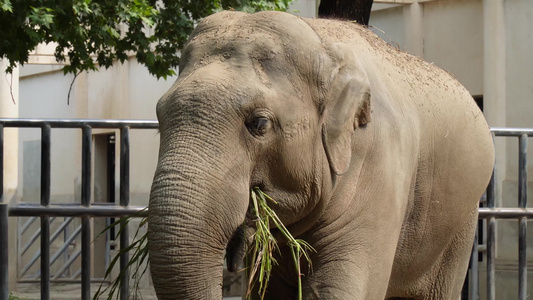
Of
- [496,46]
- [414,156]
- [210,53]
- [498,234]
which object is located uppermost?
[496,46]

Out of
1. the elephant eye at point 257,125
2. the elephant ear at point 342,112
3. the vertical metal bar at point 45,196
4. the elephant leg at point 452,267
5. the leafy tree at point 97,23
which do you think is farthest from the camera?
the leafy tree at point 97,23

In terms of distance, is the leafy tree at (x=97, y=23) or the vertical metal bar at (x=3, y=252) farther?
the leafy tree at (x=97, y=23)

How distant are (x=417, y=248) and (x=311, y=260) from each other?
1021mm

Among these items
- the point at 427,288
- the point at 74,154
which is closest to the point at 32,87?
the point at 74,154

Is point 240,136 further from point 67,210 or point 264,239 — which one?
point 67,210

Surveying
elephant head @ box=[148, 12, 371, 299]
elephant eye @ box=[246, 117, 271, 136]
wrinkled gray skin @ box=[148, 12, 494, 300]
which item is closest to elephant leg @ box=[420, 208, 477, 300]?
wrinkled gray skin @ box=[148, 12, 494, 300]

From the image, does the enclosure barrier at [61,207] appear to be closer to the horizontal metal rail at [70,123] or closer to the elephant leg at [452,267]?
the horizontal metal rail at [70,123]

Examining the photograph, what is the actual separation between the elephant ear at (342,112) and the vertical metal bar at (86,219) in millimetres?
2644

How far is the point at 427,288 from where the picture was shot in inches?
251

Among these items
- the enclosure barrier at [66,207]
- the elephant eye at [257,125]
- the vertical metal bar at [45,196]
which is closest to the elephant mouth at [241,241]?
the elephant eye at [257,125]

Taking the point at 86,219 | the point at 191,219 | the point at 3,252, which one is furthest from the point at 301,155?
the point at 3,252

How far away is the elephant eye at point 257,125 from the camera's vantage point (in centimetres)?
465

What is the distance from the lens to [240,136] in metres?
4.64

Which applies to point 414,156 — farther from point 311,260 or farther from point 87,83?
point 87,83
